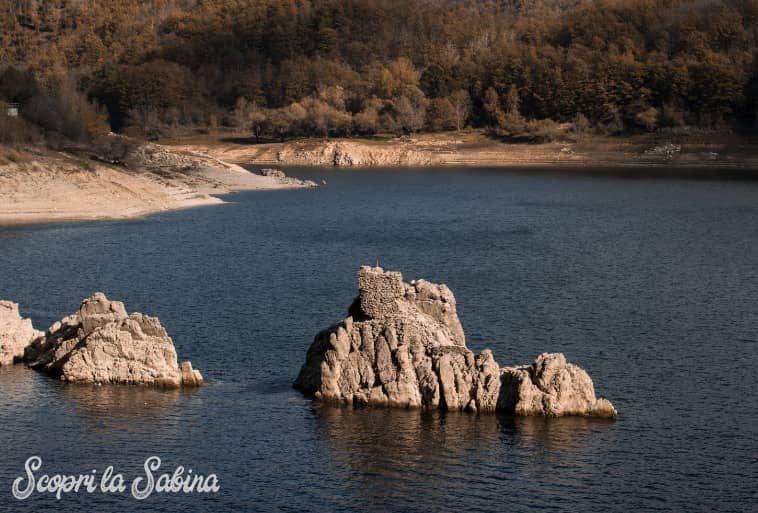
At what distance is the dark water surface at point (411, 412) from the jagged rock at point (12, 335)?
60.3 inches

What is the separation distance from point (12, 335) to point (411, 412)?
15149 mm

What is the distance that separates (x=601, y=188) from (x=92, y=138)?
177 feet

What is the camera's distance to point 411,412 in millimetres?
36312

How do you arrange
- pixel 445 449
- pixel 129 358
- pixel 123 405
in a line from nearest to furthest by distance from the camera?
pixel 445 449 → pixel 123 405 → pixel 129 358

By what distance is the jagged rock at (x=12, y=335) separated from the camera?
42.3 meters

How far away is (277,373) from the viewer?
41375 millimetres

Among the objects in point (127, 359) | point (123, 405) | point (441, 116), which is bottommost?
point (123, 405)

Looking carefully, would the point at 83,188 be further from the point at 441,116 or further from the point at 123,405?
the point at 441,116

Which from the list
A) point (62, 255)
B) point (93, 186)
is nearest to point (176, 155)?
point (93, 186)

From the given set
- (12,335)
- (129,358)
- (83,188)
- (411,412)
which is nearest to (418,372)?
(411,412)

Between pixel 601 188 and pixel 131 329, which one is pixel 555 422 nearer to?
pixel 131 329

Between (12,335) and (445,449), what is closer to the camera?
(445,449)

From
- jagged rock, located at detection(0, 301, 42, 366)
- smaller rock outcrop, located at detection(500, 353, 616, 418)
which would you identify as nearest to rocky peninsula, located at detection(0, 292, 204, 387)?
jagged rock, located at detection(0, 301, 42, 366)

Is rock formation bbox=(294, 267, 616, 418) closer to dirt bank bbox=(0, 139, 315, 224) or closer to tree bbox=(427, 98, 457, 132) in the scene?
dirt bank bbox=(0, 139, 315, 224)
